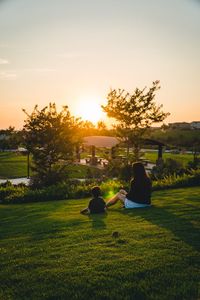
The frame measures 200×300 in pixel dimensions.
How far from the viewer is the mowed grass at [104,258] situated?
13.0ft

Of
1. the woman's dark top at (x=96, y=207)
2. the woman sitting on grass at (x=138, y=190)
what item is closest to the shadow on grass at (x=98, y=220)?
the woman's dark top at (x=96, y=207)

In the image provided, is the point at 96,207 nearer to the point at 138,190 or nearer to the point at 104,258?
the point at 138,190

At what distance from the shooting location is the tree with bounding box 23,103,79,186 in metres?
19.0

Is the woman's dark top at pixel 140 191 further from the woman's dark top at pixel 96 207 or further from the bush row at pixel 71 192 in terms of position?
the bush row at pixel 71 192

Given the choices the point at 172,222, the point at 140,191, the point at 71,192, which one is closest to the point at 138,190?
the point at 140,191

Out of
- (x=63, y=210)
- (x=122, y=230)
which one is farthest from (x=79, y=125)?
(x=122, y=230)

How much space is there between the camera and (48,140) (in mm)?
18953

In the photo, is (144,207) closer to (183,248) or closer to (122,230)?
(122,230)

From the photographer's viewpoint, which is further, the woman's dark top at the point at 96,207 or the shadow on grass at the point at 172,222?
the woman's dark top at the point at 96,207

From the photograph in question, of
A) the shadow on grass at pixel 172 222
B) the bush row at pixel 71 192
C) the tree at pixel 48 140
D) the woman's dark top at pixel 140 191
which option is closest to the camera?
the shadow on grass at pixel 172 222

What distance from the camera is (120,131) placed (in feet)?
74.9

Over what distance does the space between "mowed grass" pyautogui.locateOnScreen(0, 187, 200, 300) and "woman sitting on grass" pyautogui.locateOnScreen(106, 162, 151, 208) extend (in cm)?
102

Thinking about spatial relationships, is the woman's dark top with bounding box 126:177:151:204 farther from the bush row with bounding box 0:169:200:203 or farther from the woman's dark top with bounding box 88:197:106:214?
the bush row with bounding box 0:169:200:203

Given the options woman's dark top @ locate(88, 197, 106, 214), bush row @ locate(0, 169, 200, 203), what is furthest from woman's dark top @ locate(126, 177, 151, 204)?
bush row @ locate(0, 169, 200, 203)
